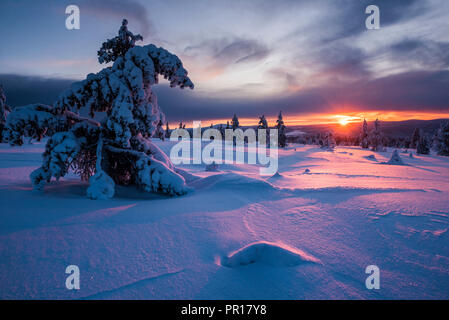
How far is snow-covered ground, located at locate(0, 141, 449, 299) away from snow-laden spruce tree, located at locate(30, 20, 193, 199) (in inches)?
55.1

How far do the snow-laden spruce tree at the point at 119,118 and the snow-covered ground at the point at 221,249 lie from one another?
140cm

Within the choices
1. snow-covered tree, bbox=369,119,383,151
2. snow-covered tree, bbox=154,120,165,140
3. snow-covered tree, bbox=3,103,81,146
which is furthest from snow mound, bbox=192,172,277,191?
snow-covered tree, bbox=369,119,383,151

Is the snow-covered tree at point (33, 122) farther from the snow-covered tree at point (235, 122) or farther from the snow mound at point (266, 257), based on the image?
the snow-covered tree at point (235, 122)


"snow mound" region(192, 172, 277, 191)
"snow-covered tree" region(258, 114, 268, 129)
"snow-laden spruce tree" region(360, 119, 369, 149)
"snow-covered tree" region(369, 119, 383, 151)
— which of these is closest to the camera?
"snow mound" region(192, 172, 277, 191)

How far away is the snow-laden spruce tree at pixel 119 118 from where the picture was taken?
5.91m

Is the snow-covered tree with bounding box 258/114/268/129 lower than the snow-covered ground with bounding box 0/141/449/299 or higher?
higher

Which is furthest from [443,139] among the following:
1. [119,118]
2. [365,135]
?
[119,118]

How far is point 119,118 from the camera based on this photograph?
6121mm

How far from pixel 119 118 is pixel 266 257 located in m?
5.92

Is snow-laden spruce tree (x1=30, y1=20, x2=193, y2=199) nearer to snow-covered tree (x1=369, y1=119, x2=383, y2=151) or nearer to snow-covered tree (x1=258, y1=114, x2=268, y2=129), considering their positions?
snow-covered tree (x1=258, y1=114, x2=268, y2=129)

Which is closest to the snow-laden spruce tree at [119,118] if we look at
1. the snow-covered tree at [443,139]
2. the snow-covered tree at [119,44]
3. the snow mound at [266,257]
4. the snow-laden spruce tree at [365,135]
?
the snow-covered tree at [119,44]

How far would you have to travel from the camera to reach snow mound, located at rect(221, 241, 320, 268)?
2389 mm
